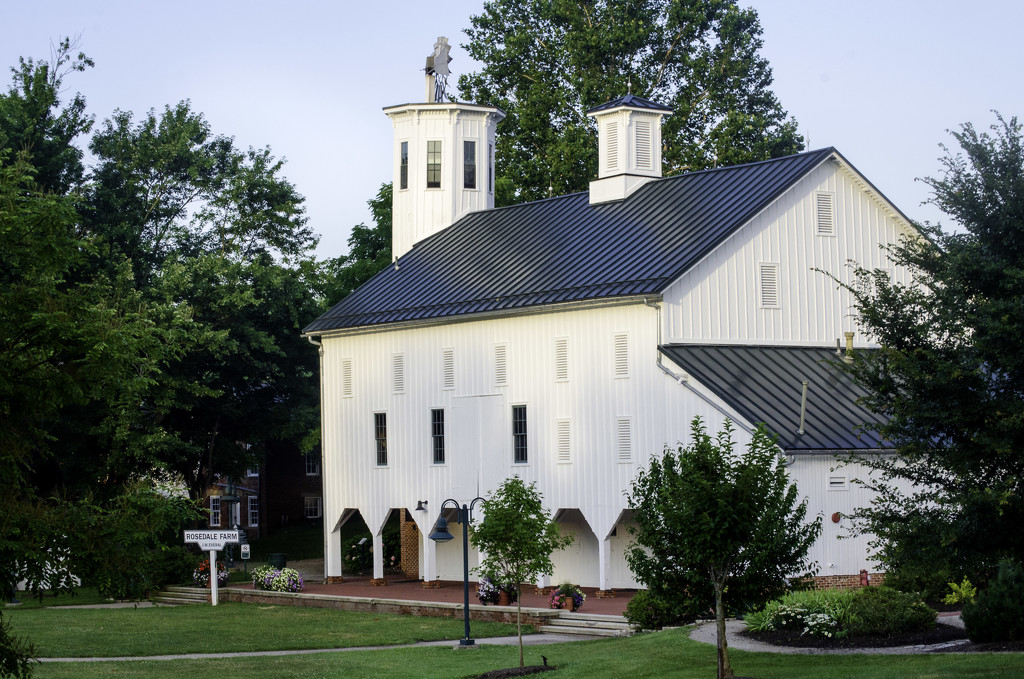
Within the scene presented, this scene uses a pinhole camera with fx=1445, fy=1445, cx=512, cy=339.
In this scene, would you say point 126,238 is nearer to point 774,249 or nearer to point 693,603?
point 774,249

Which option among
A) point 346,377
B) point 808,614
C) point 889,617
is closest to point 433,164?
point 346,377

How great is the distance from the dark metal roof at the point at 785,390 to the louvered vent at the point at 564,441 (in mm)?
4048

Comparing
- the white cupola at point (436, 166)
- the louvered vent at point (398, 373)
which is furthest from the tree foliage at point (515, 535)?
the white cupola at point (436, 166)

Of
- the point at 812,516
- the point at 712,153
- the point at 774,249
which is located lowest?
the point at 812,516

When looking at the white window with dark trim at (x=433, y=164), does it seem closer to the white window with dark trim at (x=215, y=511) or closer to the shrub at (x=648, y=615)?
the shrub at (x=648, y=615)

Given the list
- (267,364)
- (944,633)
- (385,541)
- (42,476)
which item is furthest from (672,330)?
(42,476)

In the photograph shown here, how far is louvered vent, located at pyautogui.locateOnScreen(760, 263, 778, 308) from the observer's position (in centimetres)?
3622

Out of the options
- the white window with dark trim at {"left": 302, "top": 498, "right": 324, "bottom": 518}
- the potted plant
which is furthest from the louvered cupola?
the white window with dark trim at {"left": 302, "top": 498, "right": 324, "bottom": 518}

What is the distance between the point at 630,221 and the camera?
39.9 m

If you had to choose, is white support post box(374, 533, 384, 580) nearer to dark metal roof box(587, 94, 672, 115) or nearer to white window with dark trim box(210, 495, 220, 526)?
dark metal roof box(587, 94, 672, 115)

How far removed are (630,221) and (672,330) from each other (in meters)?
5.91

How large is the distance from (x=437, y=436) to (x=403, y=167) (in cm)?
1122

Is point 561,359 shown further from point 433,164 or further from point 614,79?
point 614,79

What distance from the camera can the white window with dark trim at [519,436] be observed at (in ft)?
127
